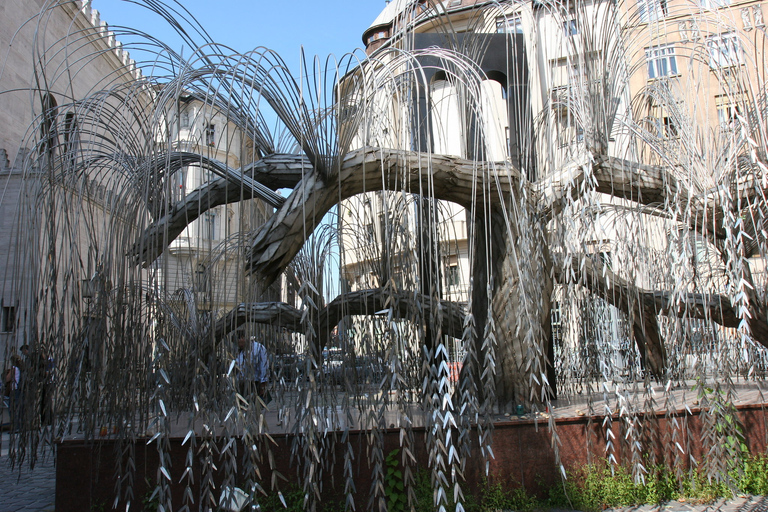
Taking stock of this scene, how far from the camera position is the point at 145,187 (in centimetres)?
332

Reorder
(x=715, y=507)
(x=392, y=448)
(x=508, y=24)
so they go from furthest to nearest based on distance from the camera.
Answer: (x=508, y=24), (x=715, y=507), (x=392, y=448)

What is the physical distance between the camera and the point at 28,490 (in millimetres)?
6148

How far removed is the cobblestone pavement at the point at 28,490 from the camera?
5387 millimetres

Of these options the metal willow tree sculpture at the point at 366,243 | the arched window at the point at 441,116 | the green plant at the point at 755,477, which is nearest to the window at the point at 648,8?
the metal willow tree sculpture at the point at 366,243

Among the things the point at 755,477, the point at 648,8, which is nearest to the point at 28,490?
the point at 755,477

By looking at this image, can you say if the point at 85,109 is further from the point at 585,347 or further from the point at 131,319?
the point at 585,347

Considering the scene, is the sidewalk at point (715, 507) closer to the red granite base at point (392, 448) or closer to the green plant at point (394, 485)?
the red granite base at point (392, 448)

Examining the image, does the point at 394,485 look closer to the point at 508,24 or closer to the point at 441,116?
the point at 508,24

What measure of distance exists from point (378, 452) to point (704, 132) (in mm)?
4086

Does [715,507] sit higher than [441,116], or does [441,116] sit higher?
[441,116]

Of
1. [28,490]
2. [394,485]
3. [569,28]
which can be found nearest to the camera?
[394,485]

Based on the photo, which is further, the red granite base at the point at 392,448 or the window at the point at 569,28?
the window at the point at 569,28

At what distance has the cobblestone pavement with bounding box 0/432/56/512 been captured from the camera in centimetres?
539

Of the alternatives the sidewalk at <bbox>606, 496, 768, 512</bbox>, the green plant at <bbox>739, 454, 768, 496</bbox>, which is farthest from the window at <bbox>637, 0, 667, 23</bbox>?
the sidewalk at <bbox>606, 496, 768, 512</bbox>
